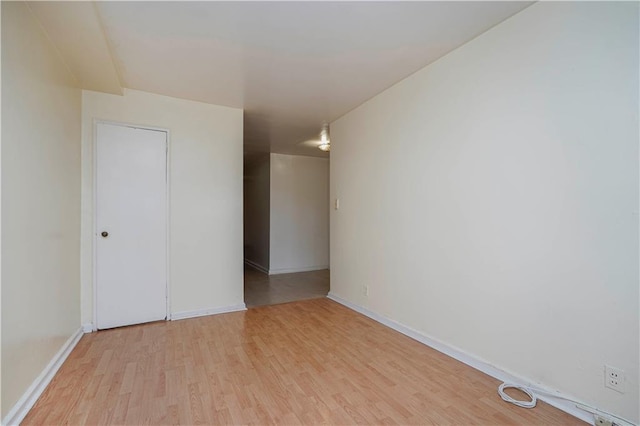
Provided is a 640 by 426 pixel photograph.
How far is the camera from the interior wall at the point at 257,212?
601 centimetres

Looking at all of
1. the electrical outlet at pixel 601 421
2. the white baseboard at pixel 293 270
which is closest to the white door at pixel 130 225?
the white baseboard at pixel 293 270

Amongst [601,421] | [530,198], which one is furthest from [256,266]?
[601,421]

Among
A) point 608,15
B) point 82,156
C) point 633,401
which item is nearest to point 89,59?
point 82,156

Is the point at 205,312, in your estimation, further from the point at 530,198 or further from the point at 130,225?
the point at 530,198

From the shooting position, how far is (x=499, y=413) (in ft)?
5.41

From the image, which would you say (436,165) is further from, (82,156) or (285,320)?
(82,156)

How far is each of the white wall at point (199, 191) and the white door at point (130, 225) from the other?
117 mm

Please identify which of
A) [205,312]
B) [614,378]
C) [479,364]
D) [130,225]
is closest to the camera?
[614,378]

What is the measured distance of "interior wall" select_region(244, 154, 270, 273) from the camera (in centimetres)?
601

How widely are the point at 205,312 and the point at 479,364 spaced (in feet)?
8.87

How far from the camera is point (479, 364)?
6.92ft

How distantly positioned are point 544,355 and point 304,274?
14.1 ft

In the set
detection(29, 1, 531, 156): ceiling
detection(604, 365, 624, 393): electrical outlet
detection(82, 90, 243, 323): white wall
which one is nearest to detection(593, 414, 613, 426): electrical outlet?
detection(604, 365, 624, 393): electrical outlet

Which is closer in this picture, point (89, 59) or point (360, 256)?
point (89, 59)
